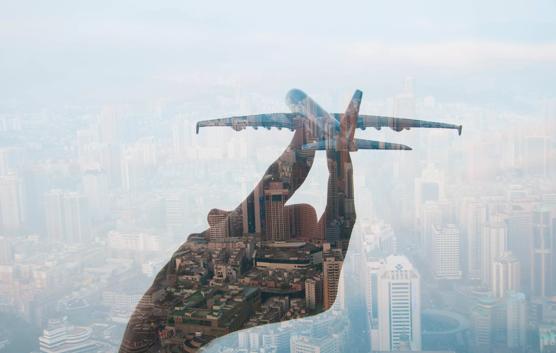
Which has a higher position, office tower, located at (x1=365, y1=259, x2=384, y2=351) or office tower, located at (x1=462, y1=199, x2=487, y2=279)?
office tower, located at (x1=462, y1=199, x2=487, y2=279)

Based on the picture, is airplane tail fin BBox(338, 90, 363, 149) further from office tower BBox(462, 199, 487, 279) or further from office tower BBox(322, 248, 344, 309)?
office tower BBox(462, 199, 487, 279)

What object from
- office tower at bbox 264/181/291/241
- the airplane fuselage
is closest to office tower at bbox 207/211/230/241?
office tower at bbox 264/181/291/241

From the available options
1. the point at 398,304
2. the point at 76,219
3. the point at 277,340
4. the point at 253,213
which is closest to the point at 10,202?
the point at 76,219

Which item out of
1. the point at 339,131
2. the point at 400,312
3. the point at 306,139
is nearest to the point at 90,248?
the point at 306,139

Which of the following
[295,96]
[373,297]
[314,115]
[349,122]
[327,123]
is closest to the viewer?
[349,122]

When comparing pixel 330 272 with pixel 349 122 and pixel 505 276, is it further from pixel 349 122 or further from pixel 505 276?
pixel 505 276

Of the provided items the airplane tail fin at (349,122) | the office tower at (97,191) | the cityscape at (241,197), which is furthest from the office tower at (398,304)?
the office tower at (97,191)
